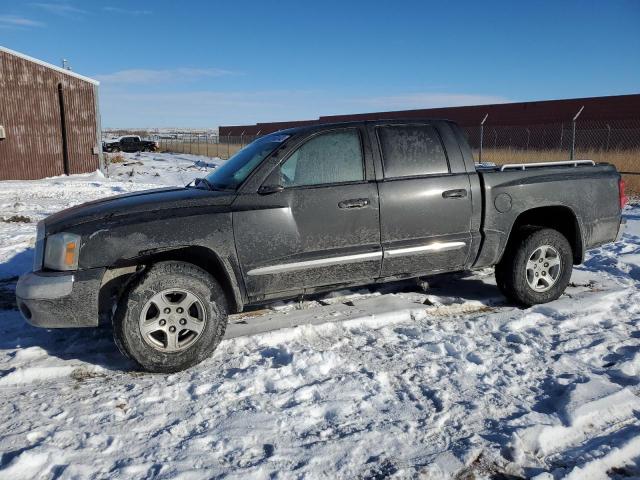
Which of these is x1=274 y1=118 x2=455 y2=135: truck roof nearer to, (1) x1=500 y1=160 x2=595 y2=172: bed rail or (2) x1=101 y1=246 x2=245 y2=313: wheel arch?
(1) x1=500 y1=160 x2=595 y2=172: bed rail

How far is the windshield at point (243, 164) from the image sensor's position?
14.2 ft

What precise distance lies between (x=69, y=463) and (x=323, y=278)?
2.24 m

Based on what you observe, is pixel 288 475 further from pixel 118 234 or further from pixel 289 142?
pixel 289 142

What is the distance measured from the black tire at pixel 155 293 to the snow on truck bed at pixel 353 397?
0.42ft

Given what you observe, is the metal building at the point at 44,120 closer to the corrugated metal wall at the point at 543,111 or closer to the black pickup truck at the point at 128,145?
the corrugated metal wall at the point at 543,111

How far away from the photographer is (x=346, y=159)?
175 inches

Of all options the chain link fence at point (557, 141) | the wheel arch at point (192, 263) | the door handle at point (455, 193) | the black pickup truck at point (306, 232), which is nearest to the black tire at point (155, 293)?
the black pickup truck at point (306, 232)

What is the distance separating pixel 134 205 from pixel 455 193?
2.71 m

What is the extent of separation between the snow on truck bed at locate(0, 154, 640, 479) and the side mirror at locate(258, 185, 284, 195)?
119 cm

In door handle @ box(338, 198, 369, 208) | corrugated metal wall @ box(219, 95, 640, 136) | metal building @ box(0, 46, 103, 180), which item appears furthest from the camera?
corrugated metal wall @ box(219, 95, 640, 136)

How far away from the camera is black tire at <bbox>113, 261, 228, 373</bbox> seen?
368 centimetres

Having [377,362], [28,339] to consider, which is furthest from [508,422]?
[28,339]

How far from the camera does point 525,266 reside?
496 centimetres

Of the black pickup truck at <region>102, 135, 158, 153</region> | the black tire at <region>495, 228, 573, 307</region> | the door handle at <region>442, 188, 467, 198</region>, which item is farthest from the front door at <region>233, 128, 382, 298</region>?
the black pickup truck at <region>102, 135, 158, 153</region>
